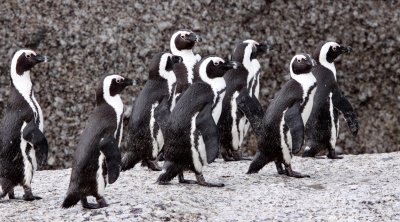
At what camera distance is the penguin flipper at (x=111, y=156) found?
6.14m

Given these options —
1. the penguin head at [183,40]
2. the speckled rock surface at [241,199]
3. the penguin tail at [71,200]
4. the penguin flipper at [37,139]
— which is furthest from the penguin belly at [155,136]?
the penguin tail at [71,200]

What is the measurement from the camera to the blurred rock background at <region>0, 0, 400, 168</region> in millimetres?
10922

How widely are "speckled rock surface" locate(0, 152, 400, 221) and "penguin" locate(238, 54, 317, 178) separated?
14cm

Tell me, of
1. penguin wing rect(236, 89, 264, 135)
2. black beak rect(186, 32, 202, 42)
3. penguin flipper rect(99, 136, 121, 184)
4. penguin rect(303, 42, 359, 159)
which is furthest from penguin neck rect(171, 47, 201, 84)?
penguin flipper rect(99, 136, 121, 184)

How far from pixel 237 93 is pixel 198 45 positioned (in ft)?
9.83

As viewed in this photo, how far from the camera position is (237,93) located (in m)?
8.15

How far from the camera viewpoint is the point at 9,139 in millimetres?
6719

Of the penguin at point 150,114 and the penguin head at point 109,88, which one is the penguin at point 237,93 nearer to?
the penguin at point 150,114

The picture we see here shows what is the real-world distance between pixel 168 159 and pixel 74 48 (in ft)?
13.8

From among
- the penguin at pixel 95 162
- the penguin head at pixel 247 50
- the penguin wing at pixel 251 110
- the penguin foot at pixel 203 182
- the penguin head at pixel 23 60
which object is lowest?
the penguin foot at pixel 203 182

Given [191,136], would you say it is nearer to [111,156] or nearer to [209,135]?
[209,135]

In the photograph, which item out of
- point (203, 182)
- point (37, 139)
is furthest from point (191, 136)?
point (37, 139)

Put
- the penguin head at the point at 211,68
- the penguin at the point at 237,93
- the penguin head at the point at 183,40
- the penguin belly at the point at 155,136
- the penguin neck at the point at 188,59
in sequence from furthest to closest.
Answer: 1. the penguin head at the point at 183,40
2. the penguin neck at the point at 188,59
3. the penguin at the point at 237,93
4. the penguin belly at the point at 155,136
5. the penguin head at the point at 211,68

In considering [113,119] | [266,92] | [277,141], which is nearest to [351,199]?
[277,141]
